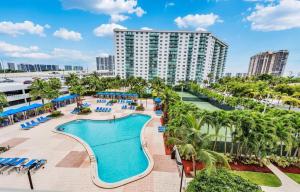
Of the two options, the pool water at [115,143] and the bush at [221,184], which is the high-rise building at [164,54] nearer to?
the pool water at [115,143]

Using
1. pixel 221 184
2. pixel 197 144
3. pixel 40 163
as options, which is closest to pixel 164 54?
pixel 40 163

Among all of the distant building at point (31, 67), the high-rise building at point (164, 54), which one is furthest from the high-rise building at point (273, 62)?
the distant building at point (31, 67)

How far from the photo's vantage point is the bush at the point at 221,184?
6.81 metres

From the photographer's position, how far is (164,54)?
79125 millimetres

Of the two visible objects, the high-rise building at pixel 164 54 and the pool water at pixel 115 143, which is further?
the high-rise building at pixel 164 54

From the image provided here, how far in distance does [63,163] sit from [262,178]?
1649 centimetres

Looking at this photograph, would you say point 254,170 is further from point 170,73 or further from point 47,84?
point 170,73

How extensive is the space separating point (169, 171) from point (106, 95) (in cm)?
3553

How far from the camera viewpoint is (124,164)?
14.2 metres

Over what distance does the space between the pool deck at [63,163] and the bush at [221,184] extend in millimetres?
3567

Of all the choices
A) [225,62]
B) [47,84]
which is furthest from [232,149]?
[225,62]

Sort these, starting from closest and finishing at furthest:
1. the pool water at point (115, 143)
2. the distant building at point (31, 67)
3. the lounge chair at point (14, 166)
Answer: the lounge chair at point (14, 166) → the pool water at point (115, 143) → the distant building at point (31, 67)

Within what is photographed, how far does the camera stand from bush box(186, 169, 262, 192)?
268 inches

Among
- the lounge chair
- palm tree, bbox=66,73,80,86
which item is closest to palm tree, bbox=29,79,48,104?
palm tree, bbox=66,73,80,86
